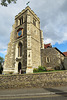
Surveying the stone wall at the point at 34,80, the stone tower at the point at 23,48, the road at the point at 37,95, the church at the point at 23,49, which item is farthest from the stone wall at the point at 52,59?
the road at the point at 37,95

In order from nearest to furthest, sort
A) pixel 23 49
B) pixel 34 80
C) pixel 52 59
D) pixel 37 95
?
pixel 37 95 → pixel 34 80 → pixel 23 49 → pixel 52 59

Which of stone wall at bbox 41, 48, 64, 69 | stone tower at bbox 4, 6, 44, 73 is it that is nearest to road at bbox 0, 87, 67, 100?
stone tower at bbox 4, 6, 44, 73

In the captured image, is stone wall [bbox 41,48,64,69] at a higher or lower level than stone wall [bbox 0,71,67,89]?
higher

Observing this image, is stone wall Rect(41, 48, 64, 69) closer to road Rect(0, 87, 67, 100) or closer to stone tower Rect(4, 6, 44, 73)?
stone tower Rect(4, 6, 44, 73)

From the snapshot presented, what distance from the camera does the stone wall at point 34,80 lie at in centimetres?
790

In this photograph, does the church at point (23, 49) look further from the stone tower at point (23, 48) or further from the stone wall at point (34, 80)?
the stone wall at point (34, 80)

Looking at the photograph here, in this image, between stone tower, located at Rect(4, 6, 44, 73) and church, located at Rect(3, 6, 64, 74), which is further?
church, located at Rect(3, 6, 64, 74)

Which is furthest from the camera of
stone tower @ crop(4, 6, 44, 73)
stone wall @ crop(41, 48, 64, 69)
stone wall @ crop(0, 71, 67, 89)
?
stone wall @ crop(41, 48, 64, 69)

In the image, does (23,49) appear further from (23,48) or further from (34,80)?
(34,80)

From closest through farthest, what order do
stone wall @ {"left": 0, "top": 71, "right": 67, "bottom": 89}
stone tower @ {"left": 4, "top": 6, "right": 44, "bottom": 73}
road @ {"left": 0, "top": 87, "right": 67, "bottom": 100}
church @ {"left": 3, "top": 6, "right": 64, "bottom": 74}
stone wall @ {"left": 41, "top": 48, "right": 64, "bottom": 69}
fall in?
1. road @ {"left": 0, "top": 87, "right": 67, "bottom": 100}
2. stone wall @ {"left": 0, "top": 71, "right": 67, "bottom": 89}
3. stone tower @ {"left": 4, "top": 6, "right": 44, "bottom": 73}
4. church @ {"left": 3, "top": 6, "right": 64, "bottom": 74}
5. stone wall @ {"left": 41, "top": 48, "right": 64, "bottom": 69}

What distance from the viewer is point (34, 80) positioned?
8117mm

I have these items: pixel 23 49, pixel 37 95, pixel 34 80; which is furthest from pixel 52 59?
pixel 37 95

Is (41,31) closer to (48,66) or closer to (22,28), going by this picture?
(22,28)

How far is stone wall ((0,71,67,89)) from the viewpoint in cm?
790
